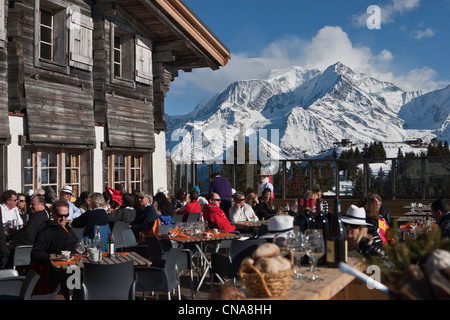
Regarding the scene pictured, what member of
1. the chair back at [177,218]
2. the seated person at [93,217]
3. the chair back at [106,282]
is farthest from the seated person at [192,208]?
the chair back at [106,282]

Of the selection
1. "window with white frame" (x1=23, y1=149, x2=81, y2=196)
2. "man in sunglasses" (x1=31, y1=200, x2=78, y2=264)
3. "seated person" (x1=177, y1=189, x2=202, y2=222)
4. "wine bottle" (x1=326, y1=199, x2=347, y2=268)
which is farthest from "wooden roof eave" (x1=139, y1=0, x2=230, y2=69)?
"wine bottle" (x1=326, y1=199, x2=347, y2=268)

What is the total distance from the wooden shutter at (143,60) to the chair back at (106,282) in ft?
34.5

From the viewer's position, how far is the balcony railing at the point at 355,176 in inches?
644

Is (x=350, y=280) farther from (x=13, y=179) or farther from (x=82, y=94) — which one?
(x=82, y=94)

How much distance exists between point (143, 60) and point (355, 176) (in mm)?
7976

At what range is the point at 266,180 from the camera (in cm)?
1243

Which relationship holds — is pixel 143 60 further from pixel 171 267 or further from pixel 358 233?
pixel 358 233

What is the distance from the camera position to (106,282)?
451cm

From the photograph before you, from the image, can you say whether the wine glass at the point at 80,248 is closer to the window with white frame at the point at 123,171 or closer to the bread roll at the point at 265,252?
the bread roll at the point at 265,252

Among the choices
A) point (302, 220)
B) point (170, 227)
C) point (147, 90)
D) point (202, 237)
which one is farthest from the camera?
point (147, 90)

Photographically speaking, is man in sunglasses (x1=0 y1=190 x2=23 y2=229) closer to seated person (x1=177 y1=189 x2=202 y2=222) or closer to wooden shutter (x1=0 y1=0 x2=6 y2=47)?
seated person (x1=177 y1=189 x2=202 y2=222)

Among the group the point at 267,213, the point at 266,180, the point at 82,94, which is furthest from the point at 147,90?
the point at 267,213

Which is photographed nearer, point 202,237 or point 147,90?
point 202,237
